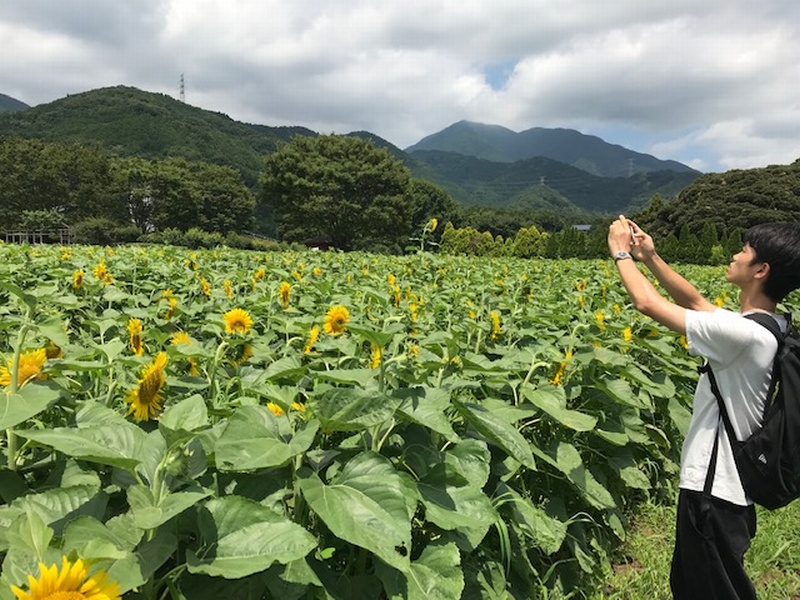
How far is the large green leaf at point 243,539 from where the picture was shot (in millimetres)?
999

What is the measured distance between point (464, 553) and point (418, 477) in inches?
17.0

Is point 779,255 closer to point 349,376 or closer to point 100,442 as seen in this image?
point 349,376

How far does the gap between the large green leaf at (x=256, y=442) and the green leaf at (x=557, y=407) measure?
908 millimetres

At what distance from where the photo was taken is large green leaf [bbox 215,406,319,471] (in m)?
1.16

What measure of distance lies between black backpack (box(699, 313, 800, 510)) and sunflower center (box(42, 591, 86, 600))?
1945 mm

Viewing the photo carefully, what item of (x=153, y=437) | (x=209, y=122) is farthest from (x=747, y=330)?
(x=209, y=122)

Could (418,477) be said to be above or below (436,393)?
below

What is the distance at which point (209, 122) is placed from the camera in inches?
3674

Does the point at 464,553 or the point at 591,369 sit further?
the point at 591,369

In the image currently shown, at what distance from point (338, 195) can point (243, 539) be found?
41.7 meters

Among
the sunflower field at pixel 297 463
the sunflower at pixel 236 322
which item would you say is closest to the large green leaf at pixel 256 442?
the sunflower field at pixel 297 463

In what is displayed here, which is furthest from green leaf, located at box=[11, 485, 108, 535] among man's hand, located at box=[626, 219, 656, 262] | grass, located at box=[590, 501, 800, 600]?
man's hand, located at box=[626, 219, 656, 262]

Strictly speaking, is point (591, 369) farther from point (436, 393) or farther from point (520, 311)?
point (436, 393)

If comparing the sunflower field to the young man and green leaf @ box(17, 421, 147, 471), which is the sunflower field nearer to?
green leaf @ box(17, 421, 147, 471)
